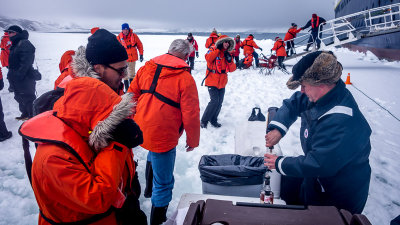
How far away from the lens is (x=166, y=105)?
246cm

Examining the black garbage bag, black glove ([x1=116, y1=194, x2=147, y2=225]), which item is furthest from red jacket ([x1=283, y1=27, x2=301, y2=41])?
black glove ([x1=116, y1=194, x2=147, y2=225])

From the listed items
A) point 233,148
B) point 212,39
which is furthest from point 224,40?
point 212,39

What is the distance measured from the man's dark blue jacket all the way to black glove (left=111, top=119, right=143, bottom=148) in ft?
3.64

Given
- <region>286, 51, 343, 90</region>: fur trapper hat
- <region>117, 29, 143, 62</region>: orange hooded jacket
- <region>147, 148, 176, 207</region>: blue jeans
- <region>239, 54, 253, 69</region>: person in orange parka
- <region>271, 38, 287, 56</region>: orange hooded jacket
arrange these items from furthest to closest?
1. <region>239, 54, 253, 69</region>: person in orange parka
2. <region>271, 38, 287, 56</region>: orange hooded jacket
3. <region>117, 29, 143, 62</region>: orange hooded jacket
4. <region>147, 148, 176, 207</region>: blue jeans
5. <region>286, 51, 343, 90</region>: fur trapper hat

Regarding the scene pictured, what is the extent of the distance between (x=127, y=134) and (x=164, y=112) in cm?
123

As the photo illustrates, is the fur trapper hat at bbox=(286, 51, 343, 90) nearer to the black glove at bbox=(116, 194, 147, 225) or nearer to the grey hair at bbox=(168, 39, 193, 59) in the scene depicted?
the grey hair at bbox=(168, 39, 193, 59)

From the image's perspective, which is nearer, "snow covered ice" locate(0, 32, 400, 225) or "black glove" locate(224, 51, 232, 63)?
"snow covered ice" locate(0, 32, 400, 225)

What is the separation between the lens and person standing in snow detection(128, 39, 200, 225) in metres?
2.46

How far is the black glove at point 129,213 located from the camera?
4.94ft

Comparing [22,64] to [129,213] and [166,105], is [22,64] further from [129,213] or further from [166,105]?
[129,213]

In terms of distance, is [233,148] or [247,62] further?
[247,62]

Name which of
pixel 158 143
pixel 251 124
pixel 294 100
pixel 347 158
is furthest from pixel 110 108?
pixel 251 124

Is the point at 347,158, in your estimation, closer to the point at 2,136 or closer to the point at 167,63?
the point at 167,63

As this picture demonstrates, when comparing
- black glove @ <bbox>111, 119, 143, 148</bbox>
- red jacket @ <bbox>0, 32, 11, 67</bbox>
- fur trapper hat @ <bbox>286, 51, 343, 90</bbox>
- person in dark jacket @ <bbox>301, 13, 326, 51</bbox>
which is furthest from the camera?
person in dark jacket @ <bbox>301, 13, 326, 51</bbox>
